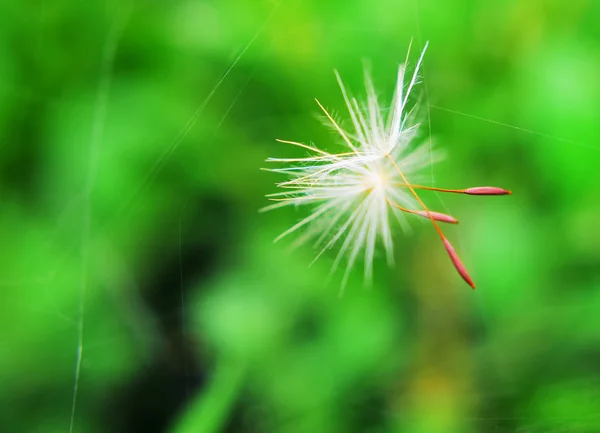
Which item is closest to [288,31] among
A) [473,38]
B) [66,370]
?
[473,38]

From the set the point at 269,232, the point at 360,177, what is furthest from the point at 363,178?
the point at 269,232

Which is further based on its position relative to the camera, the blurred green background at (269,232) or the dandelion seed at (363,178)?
the blurred green background at (269,232)

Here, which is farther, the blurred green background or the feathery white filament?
the blurred green background

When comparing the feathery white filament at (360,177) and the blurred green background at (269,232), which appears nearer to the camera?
the feathery white filament at (360,177)

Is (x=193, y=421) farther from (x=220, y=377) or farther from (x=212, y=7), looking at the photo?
(x=212, y=7)
